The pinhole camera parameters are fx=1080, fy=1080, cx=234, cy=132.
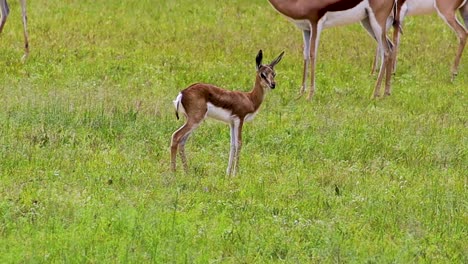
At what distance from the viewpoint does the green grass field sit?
7.11 m

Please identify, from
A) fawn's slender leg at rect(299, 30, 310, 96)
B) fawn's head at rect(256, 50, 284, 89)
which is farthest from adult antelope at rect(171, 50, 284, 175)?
fawn's slender leg at rect(299, 30, 310, 96)

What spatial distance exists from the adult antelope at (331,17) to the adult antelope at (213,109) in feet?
12.9

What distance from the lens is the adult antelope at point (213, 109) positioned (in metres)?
8.78

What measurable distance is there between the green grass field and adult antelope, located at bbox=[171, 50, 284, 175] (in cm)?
22

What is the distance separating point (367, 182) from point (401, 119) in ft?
10.3

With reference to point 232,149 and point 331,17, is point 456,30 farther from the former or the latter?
point 232,149

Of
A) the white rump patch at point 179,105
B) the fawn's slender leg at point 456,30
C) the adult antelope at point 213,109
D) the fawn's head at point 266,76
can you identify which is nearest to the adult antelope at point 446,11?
the fawn's slender leg at point 456,30

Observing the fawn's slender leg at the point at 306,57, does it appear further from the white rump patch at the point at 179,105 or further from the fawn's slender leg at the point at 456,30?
the white rump patch at the point at 179,105

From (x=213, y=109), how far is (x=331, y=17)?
4801 millimetres

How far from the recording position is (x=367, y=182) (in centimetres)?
909

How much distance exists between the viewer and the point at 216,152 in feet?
32.8

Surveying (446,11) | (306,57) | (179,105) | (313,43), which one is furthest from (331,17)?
(179,105)

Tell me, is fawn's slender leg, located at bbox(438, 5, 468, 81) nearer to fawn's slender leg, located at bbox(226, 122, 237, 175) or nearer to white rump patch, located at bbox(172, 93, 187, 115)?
fawn's slender leg, located at bbox(226, 122, 237, 175)

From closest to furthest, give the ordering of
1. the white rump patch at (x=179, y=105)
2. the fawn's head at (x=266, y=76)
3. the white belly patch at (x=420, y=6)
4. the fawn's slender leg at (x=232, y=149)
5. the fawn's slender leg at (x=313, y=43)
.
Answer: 1. the white rump patch at (x=179, y=105)
2. the fawn's slender leg at (x=232, y=149)
3. the fawn's head at (x=266, y=76)
4. the fawn's slender leg at (x=313, y=43)
5. the white belly patch at (x=420, y=6)
